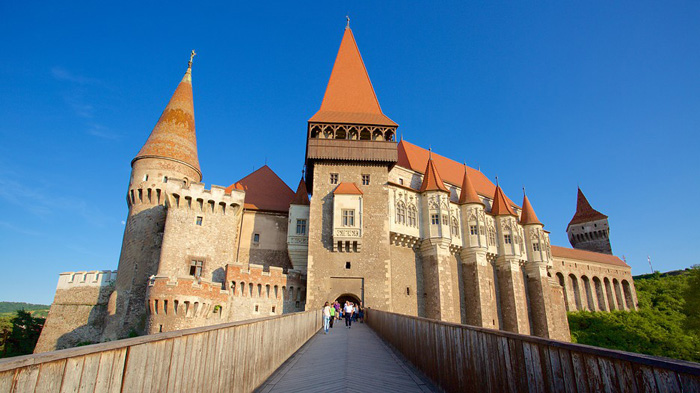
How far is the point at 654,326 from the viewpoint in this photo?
1329 inches

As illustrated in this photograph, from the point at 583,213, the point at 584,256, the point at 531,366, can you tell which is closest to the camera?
the point at 531,366

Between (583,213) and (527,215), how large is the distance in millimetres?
26877

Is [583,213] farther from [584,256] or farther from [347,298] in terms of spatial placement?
[347,298]

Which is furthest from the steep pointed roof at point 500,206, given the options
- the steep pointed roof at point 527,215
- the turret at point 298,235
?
the turret at point 298,235

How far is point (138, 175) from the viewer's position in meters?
24.1

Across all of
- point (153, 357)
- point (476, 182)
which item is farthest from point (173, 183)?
point (476, 182)

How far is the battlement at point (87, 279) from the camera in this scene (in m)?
24.5

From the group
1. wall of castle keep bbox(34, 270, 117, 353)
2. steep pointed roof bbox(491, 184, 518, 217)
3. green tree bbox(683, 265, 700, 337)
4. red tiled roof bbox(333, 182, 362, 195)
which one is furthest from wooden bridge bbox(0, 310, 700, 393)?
green tree bbox(683, 265, 700, 337)

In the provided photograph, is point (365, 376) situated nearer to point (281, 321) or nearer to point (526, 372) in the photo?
point (281, 321)

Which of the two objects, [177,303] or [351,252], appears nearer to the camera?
[177,303]

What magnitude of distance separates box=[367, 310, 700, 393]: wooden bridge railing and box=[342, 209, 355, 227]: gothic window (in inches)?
608

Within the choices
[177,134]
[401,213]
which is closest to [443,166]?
[401,213]

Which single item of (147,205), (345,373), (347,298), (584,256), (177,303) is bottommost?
(345,373)

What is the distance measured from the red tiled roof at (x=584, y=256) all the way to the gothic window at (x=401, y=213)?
23335mm
